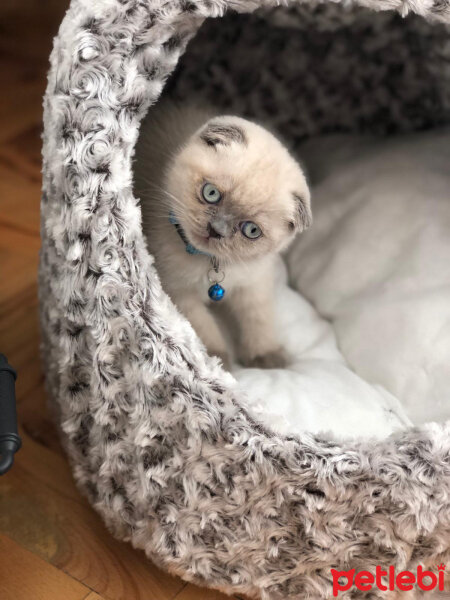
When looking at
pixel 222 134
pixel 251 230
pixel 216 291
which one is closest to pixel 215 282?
pixel 216 291

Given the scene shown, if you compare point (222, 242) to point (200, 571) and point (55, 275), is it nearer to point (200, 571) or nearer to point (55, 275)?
point (55, 275)

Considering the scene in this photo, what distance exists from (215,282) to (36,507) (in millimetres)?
510

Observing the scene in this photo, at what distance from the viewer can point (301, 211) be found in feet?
3.52

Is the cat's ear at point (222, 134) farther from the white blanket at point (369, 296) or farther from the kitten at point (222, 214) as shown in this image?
the white blanket at point (369, 296)

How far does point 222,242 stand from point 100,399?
1.03 feet

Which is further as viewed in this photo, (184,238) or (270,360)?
(270,360)

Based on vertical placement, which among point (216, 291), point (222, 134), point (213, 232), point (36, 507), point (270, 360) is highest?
point (222, 134)

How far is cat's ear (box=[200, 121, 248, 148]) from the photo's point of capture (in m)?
1.02

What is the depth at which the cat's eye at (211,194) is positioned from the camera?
1.05 m

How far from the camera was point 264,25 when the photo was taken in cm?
149

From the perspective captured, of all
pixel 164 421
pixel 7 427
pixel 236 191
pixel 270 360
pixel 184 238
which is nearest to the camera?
pixel 7 427

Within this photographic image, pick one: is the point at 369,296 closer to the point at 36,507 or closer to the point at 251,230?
the point at 251,230

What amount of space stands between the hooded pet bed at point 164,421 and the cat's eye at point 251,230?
174 mm

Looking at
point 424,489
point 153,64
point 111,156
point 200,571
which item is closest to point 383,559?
point 424,489
